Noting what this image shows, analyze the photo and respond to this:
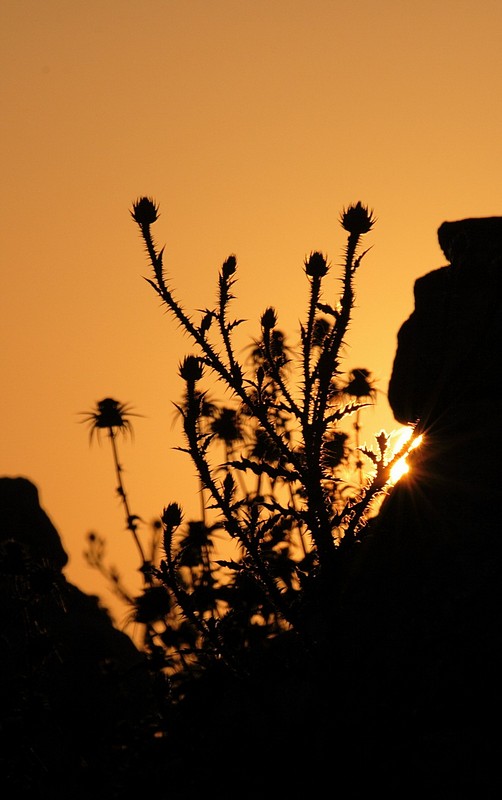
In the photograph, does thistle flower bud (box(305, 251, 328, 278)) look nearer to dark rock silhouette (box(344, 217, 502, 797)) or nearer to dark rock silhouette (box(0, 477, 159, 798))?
dark rock silhouette (box(344, 217, 502, 797))

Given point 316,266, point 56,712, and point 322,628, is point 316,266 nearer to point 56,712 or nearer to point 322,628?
point 322,628

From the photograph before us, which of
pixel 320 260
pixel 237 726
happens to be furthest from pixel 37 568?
pixel 320 260

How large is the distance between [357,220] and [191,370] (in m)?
1.27

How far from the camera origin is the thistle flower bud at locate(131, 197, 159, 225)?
5883 millimetres

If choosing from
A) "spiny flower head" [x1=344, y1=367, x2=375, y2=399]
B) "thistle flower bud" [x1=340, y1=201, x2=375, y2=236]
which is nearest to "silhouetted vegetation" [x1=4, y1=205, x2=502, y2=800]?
"thistle flower bud" [x1=340, y1=201, x2=375, y2=236]

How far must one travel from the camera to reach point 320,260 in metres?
5.86

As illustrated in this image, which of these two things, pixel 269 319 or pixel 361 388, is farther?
pixel 361 388

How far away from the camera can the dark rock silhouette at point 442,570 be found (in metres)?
5.59

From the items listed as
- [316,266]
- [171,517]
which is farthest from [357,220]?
[171,517]

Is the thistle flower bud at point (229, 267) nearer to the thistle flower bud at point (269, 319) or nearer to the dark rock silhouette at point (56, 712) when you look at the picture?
the thistle flower bud at point (269, 319)

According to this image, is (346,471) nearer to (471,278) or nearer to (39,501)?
(471,278)

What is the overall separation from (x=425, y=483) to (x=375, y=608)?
1.87 metres

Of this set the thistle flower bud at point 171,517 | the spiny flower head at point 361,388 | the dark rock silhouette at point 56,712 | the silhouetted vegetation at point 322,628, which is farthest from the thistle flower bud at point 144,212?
the spiny flower head at point 361,388

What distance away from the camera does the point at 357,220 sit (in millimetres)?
5555
